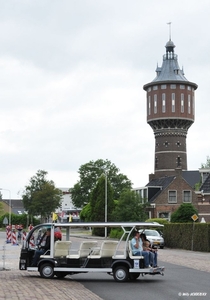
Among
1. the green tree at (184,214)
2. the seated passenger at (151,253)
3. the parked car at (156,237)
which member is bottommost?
the seated passenger at (151,253)

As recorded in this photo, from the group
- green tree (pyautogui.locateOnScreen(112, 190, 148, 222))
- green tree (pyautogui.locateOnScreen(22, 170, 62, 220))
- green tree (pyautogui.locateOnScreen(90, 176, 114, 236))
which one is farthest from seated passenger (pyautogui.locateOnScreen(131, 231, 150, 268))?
green tree (pyautogui.locateOnScreen(22, 170, 62, 220))

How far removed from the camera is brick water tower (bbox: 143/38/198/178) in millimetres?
108250

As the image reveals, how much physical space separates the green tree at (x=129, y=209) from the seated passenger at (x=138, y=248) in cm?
5075

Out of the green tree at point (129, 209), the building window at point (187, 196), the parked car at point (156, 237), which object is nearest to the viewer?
the parked car at point (156, 237)

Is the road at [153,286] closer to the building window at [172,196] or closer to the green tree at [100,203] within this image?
the green tree at [100,203]

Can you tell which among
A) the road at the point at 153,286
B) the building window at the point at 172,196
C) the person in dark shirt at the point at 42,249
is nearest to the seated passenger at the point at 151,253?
the road at the point at 153,286

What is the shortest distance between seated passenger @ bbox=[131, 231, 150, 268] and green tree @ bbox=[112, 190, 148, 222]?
5075 centimetres

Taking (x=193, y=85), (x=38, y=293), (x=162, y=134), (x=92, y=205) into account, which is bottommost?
(x=38, y=293)

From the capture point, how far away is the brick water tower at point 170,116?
10825cm

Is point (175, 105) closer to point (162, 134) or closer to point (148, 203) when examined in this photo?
point (162, 134)

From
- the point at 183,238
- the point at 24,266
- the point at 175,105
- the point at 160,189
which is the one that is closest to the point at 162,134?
the point at 175,105

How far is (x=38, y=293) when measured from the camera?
16734mm

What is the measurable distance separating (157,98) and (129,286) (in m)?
91.7

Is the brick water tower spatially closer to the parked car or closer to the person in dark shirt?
the parked car
